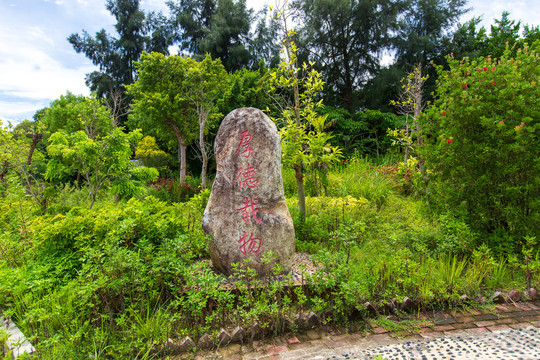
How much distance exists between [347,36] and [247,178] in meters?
13.7

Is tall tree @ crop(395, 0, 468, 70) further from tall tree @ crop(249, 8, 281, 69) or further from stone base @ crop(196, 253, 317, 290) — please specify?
stone base @ crop(196, 253, 317, 290)

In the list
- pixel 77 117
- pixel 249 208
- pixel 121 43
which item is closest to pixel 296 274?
pixel 249 208

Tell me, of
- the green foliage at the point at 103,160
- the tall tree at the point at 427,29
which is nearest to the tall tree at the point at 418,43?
the tall tree at the point at 427,29

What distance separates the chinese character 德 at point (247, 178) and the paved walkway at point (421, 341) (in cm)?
153

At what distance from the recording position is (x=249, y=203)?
338cm

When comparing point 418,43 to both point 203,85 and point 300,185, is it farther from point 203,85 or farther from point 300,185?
point 300,185

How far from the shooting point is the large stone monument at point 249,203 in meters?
3.34

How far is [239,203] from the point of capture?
338cm

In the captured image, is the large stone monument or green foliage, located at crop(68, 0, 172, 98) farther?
green foliage, located at crop(68, 0, 172, 98)

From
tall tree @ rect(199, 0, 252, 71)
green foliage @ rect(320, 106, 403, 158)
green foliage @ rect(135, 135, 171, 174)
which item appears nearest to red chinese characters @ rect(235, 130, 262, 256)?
green foliage @ rect(135, 135, 171, 174)

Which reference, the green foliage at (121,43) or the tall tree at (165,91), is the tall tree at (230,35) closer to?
the green foliage at (121,43)

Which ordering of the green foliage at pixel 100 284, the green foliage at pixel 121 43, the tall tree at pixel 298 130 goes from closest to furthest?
the green foliage at pixel 100 284
the tall tree at pixel 298 130
the green foliage at pixel 121 43

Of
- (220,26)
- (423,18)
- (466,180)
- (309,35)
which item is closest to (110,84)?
(220,26)

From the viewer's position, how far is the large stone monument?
3336mm
